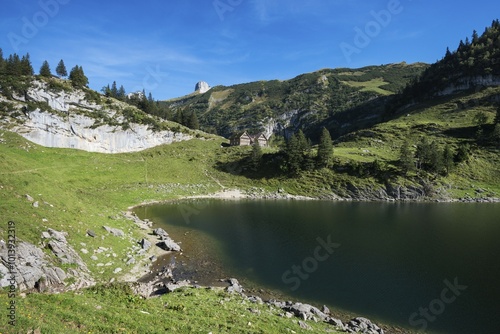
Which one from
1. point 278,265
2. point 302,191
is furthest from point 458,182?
point 278,265

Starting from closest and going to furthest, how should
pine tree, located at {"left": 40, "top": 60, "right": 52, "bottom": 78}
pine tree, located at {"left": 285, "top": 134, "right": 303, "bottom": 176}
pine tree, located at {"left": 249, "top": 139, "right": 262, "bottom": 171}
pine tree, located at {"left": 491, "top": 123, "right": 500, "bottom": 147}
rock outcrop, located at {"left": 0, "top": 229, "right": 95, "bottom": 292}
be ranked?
1. rock outcrop, located at {"left": 0, "top": 229, "right": 95, "bottom": 292}
2. pine tree, located at {"left": 285, "top": 134, "right": 303, "bottom": 176}
3. pine tree, located at {"left": 249, "top": 139, "right": 262, "bottom": 171}
4. pine tree, located at {"left": 491, "top": 123, "right": 500, "bottom": 147}
5. pine tree, located at {"left": 40, "top": 60, "right": 52, "bottom": 78}

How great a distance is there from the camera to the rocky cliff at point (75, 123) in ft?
344

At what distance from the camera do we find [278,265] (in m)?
36.0

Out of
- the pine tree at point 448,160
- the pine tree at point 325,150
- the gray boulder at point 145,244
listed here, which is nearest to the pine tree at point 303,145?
the pine tree at point 325,150

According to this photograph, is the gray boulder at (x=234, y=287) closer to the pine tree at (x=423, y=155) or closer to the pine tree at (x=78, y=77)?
the pine tree at (x=423, y=155)

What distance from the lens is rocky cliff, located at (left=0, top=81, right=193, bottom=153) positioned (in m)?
105

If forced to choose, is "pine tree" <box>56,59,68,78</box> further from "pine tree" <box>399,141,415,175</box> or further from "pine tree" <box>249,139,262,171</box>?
"pine tree" <box>399,141,415,175</box>

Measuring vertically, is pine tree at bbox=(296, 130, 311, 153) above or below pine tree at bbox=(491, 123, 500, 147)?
below

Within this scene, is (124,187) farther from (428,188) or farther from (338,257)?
(428,188)

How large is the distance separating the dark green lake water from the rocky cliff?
65.4 metres

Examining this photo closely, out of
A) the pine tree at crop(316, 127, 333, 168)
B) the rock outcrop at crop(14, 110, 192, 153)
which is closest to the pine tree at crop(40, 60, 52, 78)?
the rock outcrop at crop(14, 110, 192, 153)

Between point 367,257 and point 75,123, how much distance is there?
116459 millimetres

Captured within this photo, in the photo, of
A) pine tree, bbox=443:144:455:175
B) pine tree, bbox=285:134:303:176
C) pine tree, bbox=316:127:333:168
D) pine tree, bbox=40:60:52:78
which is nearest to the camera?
pine tree, bbox=443:144:455:175

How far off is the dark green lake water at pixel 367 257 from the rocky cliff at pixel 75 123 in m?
65.4
